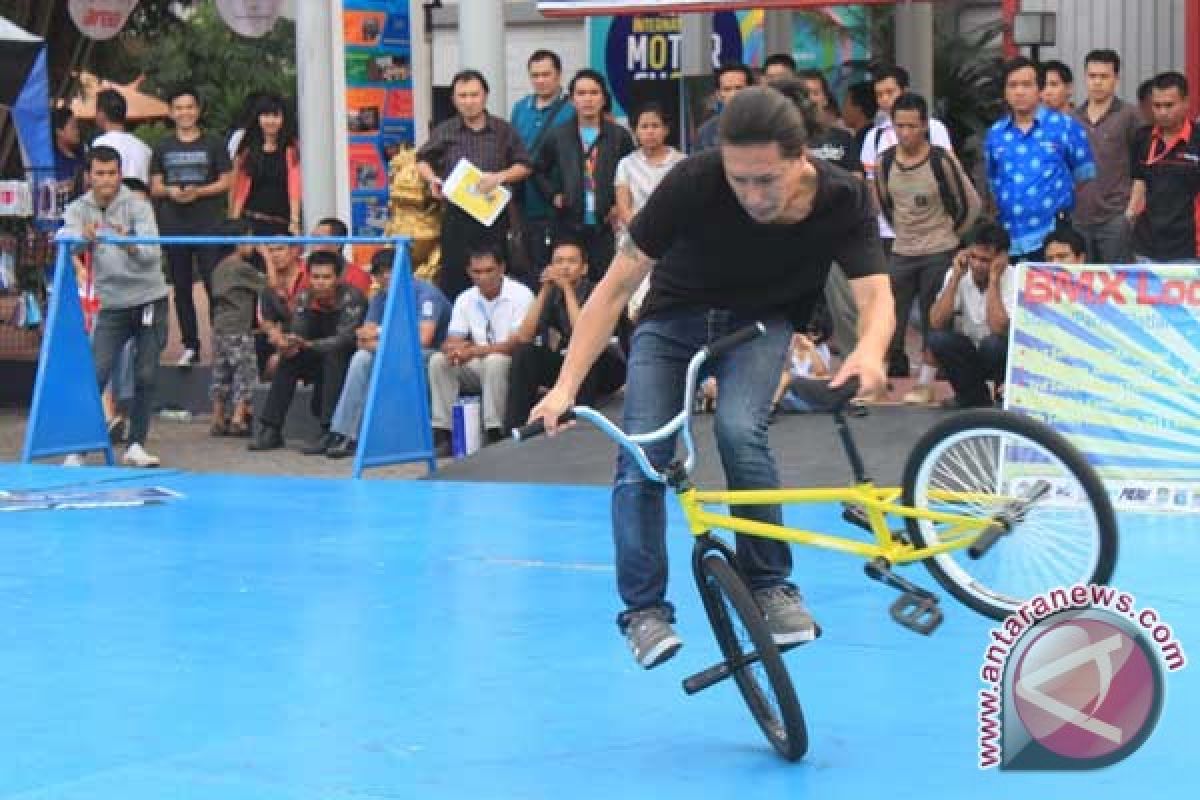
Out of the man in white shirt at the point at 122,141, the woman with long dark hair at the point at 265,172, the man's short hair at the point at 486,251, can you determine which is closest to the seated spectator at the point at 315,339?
the man's short hair at the point at 486,251

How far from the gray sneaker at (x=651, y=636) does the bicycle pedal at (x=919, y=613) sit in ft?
1.96

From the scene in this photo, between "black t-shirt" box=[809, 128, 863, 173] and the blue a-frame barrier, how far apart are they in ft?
9.45

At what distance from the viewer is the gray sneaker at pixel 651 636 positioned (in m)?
5.86

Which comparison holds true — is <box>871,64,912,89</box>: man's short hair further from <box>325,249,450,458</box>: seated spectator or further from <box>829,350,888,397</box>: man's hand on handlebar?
<box>829,350,888,397</box>: man's hand on handlebar

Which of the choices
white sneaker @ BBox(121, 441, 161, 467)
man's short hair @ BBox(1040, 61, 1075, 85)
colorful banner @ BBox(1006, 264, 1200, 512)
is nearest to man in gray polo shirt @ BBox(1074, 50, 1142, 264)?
man's short hair @ BBox(1040, 61, 1075, 85)

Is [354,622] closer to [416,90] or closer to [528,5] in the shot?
[416,90]

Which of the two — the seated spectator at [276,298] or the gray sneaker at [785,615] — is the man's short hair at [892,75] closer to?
the seated spectator at [276,298]

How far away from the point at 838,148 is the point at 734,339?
7478mm

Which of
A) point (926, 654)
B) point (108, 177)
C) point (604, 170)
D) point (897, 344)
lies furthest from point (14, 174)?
point (926, 654)

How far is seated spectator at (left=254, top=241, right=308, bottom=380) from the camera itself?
13.3m

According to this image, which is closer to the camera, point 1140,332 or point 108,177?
point 1140,332

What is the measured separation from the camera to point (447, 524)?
978cm

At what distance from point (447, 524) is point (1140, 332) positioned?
3.22 meters

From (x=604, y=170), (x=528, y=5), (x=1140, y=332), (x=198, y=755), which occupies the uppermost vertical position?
(x=528, y=5)
